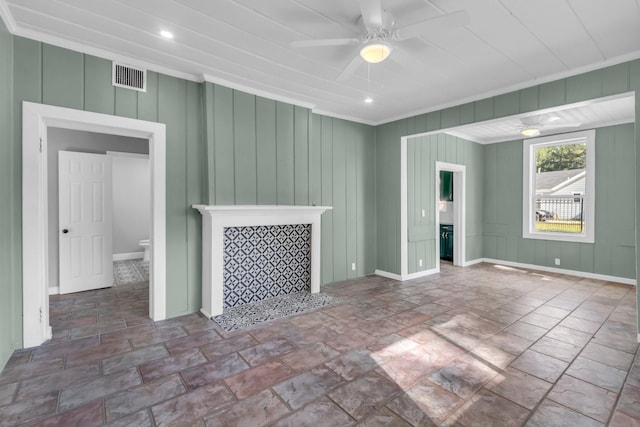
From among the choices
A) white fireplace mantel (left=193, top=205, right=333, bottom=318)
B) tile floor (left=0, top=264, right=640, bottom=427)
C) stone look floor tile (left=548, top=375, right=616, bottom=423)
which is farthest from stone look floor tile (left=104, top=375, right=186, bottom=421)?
stone look floor tile (left=548, top=375, right=616, bottom=423)

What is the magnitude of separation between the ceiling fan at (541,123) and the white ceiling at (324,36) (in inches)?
59.7

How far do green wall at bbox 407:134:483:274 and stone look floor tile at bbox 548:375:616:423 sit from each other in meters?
3.18

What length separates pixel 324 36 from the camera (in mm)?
2631

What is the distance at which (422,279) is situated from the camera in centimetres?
526

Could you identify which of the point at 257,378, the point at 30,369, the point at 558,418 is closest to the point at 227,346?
the point at 257,378

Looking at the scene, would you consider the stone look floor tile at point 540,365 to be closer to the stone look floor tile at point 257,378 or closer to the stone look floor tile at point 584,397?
the stone look floor tile at point 584,397

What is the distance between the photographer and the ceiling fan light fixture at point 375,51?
7.51 ft

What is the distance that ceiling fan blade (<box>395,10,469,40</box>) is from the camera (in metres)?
1.85

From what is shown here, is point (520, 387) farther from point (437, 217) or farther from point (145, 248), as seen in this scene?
point (145, 248)

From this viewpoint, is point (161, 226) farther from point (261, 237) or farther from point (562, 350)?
point (562, 350)

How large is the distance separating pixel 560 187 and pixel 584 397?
521 cm

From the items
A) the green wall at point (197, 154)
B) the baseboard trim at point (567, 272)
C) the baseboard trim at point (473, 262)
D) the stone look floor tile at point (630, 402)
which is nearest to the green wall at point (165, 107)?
the green wall at point (197, 154)

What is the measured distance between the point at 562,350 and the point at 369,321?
1741 mm

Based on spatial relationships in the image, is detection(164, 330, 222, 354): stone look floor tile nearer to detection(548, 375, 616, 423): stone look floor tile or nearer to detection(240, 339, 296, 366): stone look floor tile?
detection(240, 339, 296, 366): stone look floor tile
